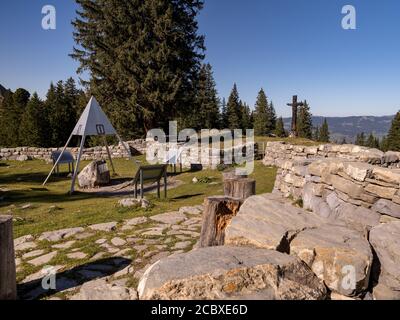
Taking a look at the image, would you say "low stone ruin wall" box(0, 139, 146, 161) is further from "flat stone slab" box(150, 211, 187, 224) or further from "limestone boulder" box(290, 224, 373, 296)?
"limestone boulder" box(290, 224, 373, 296)

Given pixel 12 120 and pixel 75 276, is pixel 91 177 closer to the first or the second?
pixel 75 276

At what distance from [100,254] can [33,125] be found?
3292 cm

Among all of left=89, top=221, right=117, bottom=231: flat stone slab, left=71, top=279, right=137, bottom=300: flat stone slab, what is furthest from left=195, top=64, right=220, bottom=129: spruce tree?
left=71, top=279, right=137, bottom=300: flat stone slab

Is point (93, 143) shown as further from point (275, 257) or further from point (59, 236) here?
point (275, 257)

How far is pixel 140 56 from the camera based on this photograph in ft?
78.2

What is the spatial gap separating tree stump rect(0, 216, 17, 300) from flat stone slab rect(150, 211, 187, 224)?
374cm

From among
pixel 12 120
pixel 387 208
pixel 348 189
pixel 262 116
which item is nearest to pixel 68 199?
pixel 348 189

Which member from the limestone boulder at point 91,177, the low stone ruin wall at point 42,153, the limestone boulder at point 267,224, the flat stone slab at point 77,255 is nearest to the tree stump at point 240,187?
the limestone boulder at point 267,224

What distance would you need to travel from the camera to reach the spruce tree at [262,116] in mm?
58500

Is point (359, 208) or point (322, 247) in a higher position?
point (359, 208)

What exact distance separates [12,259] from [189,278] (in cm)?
212

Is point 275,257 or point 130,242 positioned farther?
point 130,242

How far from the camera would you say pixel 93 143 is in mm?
36062

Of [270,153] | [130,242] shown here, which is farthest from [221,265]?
[270,153]
